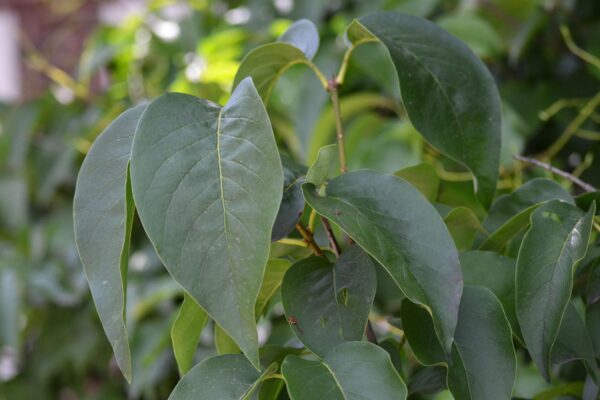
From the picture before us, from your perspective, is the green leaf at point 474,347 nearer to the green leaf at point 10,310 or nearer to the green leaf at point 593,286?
the green leaf at point 593,286

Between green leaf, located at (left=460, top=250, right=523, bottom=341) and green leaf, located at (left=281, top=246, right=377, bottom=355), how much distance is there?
2.3 inches

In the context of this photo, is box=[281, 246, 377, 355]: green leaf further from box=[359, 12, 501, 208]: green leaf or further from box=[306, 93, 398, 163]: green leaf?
box=[306, 93, 398, 163]: green leaf

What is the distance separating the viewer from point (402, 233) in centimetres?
36

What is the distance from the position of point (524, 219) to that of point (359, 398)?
14 centimetres

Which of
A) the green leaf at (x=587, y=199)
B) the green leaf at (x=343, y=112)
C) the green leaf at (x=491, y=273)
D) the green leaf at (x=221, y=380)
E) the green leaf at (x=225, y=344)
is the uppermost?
the green leaf at (x=587, y=199)

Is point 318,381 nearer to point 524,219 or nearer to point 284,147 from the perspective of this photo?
point 524,219

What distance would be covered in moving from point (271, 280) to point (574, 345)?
5.8 inches

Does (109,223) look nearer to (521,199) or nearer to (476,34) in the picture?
(521,199)

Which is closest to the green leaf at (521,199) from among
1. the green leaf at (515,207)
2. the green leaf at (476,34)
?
the green leaf at (515,207)

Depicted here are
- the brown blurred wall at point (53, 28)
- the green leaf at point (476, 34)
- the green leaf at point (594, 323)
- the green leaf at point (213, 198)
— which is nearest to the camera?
the green leaf at point (213, 198)

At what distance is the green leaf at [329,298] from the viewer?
0.37 m

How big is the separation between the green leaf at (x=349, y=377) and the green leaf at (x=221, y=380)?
20mm

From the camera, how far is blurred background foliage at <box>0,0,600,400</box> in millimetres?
877

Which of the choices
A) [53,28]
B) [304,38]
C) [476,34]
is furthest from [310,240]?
[53,28]
